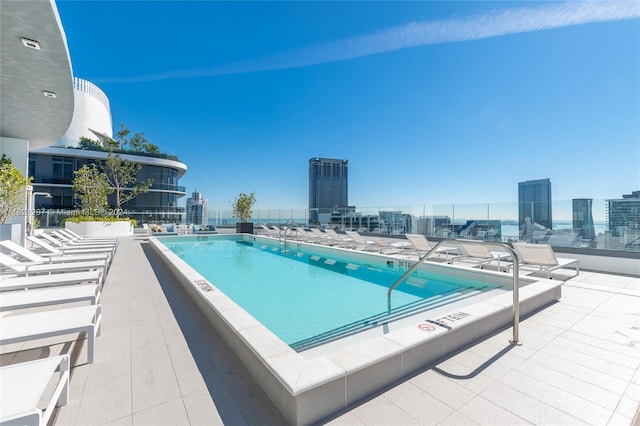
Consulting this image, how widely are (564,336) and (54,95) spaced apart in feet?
28.2

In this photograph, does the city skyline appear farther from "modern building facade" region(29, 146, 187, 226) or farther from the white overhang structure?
"modern building facade" region(29, 146, 187, 226)

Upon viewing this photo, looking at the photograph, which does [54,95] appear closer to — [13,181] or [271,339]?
[13,181]

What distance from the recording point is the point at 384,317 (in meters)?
3.63

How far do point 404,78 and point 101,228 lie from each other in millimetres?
15485

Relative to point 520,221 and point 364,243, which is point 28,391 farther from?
point 520,221

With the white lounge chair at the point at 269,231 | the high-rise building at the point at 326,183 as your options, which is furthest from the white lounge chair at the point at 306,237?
the high-rise building at the point at 326,183

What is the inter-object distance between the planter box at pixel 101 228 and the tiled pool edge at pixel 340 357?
42.5ft

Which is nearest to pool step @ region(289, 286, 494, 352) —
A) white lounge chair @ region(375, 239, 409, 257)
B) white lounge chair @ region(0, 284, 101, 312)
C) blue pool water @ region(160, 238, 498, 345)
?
blue pool water @ region(160, 238, 498, 345)

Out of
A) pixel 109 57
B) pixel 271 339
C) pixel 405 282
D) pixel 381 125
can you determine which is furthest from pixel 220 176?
pixel 271 339

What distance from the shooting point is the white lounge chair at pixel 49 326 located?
1927 mm

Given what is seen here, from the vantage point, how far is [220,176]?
33094mm

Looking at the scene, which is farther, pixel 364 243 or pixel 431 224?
pixel 431 224

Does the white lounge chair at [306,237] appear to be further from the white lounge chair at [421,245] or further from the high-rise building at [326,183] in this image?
the high-rise building at [326,183]

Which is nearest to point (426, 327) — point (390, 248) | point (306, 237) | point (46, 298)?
point (46, 298)
